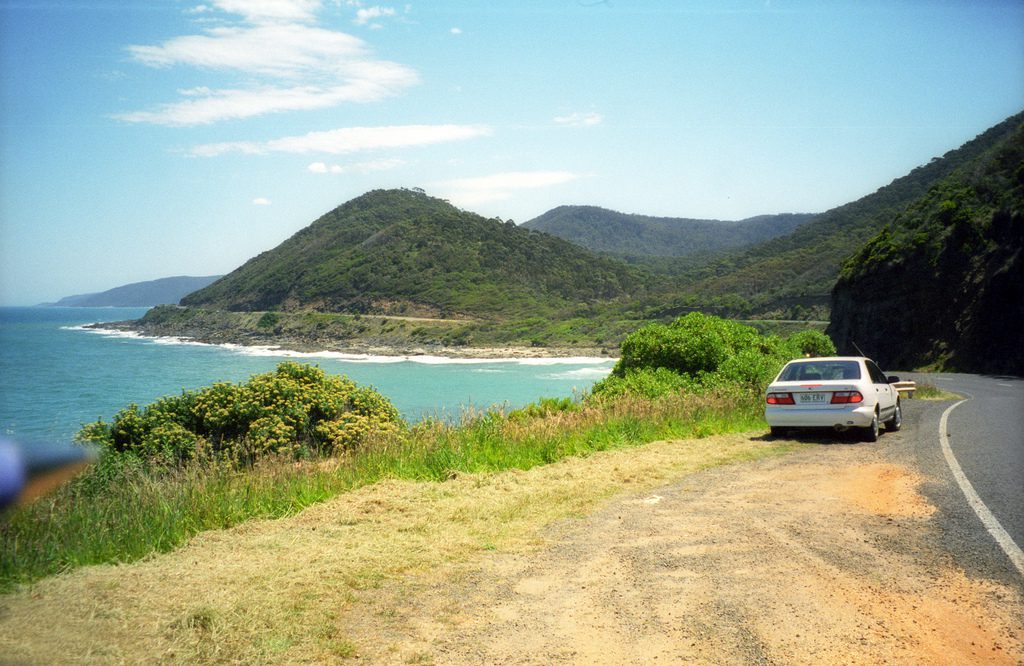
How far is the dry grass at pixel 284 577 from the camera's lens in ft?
13.3

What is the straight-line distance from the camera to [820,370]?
13469 millimetres

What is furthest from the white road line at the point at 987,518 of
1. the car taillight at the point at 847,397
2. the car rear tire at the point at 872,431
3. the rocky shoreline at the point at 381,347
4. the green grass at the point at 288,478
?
the rocky shoreline at the point at 381,347

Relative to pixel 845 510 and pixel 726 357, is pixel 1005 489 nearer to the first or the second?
pixel 845 510

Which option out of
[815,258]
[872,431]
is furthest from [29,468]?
[815,258]

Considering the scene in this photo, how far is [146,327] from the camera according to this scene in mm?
157750

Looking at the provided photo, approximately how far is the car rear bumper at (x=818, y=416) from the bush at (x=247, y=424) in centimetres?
701

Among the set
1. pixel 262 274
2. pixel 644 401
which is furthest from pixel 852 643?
pixel 262 274

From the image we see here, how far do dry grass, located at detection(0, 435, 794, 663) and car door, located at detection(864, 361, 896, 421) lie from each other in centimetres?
671

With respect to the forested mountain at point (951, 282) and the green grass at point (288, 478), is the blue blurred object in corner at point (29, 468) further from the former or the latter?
the forested mountain at point (951, 282)

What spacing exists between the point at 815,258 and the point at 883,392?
3576 inches

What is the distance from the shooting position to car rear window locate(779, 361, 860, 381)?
13.1 meters

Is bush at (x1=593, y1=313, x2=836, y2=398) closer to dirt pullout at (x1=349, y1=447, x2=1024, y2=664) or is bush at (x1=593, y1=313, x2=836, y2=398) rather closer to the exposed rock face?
dirt pullout at (x1=349, y1=447, x2=1024, y2=664)

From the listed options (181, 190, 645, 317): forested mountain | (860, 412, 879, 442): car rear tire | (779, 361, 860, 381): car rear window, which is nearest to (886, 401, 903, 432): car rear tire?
(860, 412, 879, 442): car rear tire

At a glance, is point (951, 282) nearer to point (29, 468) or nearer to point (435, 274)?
point (29, 468)
